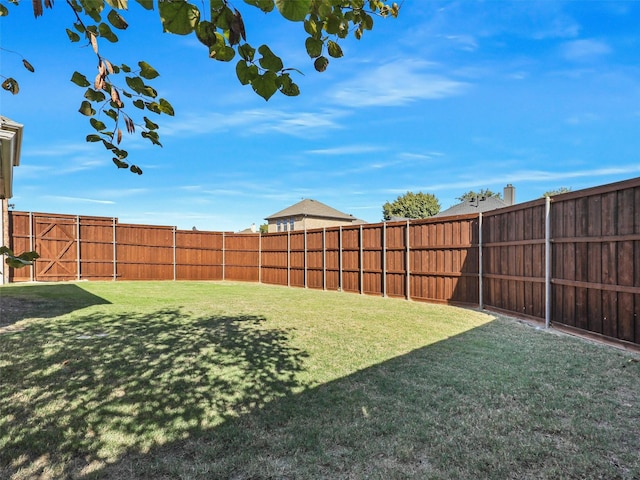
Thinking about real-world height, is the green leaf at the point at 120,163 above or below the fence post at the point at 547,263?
above

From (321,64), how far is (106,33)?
0.99 meters

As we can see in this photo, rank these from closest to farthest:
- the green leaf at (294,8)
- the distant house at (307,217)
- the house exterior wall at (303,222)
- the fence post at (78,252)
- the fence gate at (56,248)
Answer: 1. the green leaf at (294,8)
2. the fence gate at (56,248)
3. the fence post at (78,252)
4. the house exterior wall at (303,222)
5. the distant house at (307,217)

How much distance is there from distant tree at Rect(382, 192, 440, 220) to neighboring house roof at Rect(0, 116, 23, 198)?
107 ft

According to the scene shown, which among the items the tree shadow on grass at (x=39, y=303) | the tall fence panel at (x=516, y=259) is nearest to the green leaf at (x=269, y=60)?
the tree shadow on grass at (x=39, y=303)

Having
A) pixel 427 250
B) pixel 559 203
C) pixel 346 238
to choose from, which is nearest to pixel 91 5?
pixel 559 203

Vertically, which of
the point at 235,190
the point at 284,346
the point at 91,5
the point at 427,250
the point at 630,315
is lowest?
the point at 284,346

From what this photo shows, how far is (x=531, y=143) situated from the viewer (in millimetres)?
12266

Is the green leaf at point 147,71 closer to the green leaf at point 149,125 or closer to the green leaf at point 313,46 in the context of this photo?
the green leaf at point 149,125

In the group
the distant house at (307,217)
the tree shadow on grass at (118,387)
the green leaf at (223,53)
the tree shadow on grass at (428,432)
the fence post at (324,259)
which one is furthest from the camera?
the distant house at (307,217)

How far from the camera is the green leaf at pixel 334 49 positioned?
1.64 metres

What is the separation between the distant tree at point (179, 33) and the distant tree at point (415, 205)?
35.1 metres

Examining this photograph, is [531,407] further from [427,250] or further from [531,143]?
[531,143]

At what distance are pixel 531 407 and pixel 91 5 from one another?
3.79 m

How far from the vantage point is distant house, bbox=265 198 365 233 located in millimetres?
30219
